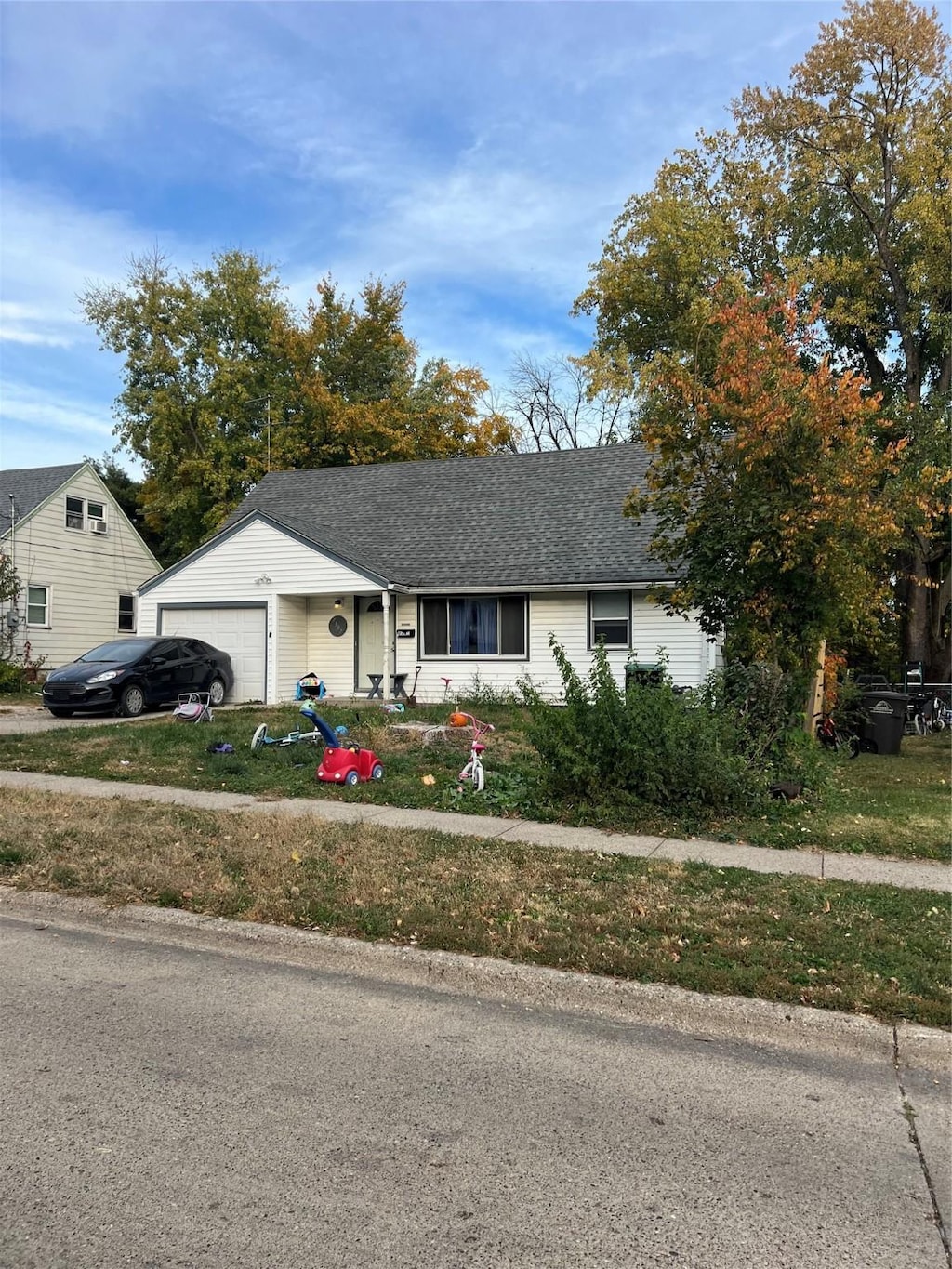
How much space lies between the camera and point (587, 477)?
2177 cm

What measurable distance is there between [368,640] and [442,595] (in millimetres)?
2017

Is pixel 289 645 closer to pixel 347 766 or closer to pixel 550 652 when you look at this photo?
pixel 550 652

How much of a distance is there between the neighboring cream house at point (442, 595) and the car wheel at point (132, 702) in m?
3.02

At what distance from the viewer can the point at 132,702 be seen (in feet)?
56.3

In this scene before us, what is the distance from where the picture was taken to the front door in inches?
796

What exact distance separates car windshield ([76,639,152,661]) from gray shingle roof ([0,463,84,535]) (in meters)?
11.7

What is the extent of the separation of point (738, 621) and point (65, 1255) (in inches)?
355

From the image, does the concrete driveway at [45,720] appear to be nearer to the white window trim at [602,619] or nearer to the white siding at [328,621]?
the white siding at [328,621]

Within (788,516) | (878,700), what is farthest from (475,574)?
(788,516)

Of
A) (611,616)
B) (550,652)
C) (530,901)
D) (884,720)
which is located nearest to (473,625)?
(550,652)

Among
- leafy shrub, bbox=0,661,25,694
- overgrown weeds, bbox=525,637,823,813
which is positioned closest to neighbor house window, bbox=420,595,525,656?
overgrown weeds, bbox=525,637,823,813

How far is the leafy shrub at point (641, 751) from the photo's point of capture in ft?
27.7

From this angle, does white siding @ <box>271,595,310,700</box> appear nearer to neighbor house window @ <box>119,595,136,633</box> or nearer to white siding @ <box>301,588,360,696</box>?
white siding @ <box>301,588,360,696</box>

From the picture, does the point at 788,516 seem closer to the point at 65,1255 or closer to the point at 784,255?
the point at 65,1255
